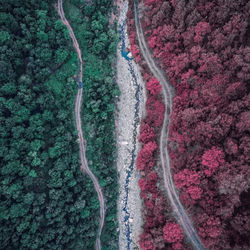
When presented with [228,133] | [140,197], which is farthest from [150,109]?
[140,197]

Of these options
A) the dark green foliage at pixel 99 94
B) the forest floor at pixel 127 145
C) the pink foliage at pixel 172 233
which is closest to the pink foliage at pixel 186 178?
the pink foliage at pixel 172 233

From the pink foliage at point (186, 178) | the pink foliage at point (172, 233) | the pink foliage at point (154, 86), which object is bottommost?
the pink foliage at point (172, 233)

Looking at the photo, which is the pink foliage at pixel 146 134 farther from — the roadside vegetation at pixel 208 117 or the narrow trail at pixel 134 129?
the narrow trail at pixel 134 129

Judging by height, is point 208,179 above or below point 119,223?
above

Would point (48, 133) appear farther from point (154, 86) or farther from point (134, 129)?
point (154, 86)

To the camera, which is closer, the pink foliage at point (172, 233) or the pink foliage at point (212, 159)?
the pink foliage at point (212, 159)

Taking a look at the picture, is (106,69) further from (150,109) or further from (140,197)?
(140,197)

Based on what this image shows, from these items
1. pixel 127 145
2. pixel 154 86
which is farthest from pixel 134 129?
pixel 154 86

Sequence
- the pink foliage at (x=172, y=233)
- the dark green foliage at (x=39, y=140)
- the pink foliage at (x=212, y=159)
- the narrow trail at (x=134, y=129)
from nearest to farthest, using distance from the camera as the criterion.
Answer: the pink foliage at (x=212, y=159) < the dark green foliage at (x=39, y=140) < the pink foliage at (x=172, y=233) < the narrow trail at (x=134, y=129)
